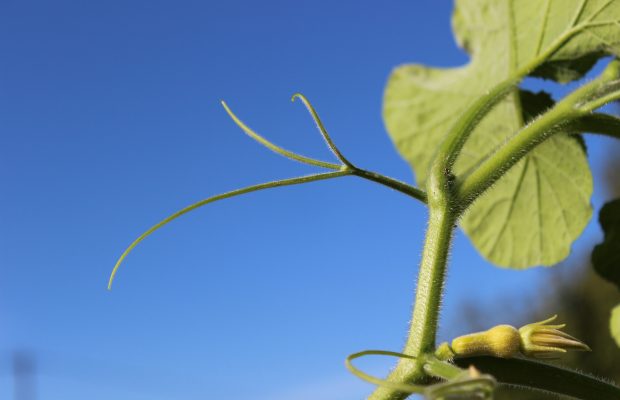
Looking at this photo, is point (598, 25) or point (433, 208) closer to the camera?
point (433, 208)

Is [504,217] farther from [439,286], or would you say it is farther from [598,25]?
[439,286]

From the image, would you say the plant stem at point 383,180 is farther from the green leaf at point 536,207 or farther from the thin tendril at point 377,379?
the green leaf at point 536,207

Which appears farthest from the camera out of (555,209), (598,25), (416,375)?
(555,209)

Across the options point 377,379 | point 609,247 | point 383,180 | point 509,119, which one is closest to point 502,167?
point 383,180

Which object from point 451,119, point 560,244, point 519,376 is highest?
point 451,119

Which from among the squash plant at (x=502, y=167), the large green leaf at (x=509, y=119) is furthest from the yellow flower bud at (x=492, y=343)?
the large green leaf at (x=509, y=119)

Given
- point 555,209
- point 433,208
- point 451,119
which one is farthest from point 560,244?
point 433,208

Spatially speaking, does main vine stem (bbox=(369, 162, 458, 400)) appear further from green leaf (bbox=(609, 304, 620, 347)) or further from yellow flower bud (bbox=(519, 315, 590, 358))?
green leaf (bbox=(609, 304, 620, 347))
